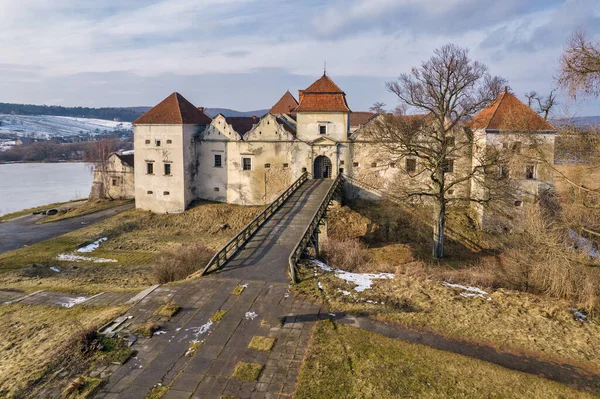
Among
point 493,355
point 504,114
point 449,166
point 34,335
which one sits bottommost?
point 34,335

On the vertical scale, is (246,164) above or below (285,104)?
below

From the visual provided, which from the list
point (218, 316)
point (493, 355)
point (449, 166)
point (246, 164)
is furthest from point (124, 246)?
point (493, 355)

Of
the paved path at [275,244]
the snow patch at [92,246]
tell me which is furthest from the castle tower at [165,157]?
the paved path at [275,244]

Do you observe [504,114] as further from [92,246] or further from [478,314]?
[92,246]

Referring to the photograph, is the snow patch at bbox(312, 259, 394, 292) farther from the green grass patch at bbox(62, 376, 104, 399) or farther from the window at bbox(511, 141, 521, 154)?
the green grass patch at bbox(62, 376, 104, 399)

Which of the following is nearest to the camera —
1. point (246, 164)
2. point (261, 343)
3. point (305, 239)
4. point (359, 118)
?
point (261, 343)
